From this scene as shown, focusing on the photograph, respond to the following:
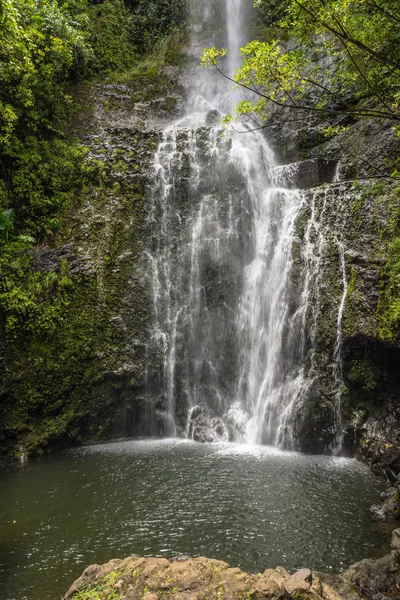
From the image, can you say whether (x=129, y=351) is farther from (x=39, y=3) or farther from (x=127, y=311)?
(x=39, y=3)

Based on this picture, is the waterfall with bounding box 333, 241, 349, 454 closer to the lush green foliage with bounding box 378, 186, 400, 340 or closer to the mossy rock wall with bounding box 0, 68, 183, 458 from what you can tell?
the lush green foliage with bounding box 378, 186, 400, 340

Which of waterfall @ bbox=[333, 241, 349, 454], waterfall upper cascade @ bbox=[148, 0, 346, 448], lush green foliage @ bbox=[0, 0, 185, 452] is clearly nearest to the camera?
waterfall @ bbox=[333, 241, 349, 454]

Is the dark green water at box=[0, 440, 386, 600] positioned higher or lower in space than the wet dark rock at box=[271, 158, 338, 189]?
lower

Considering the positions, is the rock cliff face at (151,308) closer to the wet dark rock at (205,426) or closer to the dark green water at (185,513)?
the wet dark rock at (205,426)

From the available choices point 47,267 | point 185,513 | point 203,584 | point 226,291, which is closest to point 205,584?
point 203,584

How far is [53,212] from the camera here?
13203mm

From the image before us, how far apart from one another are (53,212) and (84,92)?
23.7ft

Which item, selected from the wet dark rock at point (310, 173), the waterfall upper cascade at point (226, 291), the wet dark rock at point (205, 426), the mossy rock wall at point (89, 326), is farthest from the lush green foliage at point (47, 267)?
the wet dark rock at point (310, 173)

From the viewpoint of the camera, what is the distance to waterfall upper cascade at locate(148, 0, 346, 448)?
1083 centimetres

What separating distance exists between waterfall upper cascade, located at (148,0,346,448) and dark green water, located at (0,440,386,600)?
179 cm

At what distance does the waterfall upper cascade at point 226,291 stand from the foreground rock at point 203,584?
5.46 m

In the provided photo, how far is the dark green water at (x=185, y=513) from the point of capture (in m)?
5.38

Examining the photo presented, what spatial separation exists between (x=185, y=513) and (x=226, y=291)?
7.23 metres

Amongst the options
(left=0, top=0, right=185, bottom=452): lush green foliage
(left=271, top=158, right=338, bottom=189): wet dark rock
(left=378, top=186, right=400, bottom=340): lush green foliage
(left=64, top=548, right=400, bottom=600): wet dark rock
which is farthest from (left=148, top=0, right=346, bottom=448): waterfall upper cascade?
(left=64, top=548, right=400, bottom=600): wet dark rock
